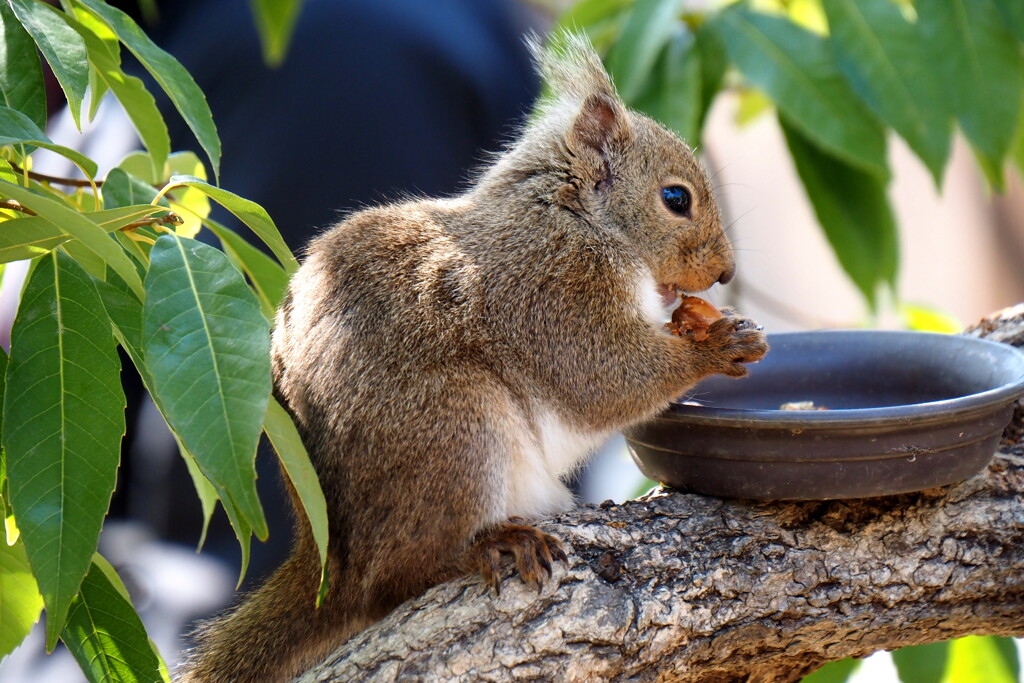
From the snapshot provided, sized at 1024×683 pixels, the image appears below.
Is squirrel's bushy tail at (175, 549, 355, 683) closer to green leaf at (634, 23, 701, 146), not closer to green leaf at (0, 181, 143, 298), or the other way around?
green leaf at (0, 181, 143, 298)

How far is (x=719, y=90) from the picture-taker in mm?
2254

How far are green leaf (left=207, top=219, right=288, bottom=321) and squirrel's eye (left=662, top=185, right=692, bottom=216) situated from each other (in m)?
0.69

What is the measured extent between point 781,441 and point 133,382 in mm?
1766

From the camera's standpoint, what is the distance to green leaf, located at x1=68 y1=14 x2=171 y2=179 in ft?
4.00

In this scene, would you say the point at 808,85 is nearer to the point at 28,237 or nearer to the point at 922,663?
the point at 922,663

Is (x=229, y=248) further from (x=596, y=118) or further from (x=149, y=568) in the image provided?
(x=149, y=568)

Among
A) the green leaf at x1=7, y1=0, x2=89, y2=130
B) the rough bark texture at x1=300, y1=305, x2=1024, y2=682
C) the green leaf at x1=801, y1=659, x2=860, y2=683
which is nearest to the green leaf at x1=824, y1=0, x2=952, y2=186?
the rough bark texture at x1=300, y1=305, x2=1024, y2=682

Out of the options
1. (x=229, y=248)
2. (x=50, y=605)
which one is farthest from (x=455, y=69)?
(x=50, y=605)

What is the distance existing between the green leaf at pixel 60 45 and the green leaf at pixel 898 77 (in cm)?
151

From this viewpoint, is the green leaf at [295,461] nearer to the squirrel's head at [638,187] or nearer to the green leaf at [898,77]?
the squirrel's head at [638,187]

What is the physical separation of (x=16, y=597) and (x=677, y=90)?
161 cm

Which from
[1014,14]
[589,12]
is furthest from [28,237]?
[1014,14]

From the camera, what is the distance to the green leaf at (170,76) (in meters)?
1.12

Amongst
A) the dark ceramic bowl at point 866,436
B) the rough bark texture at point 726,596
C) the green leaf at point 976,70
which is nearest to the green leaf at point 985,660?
the rough bark texture at point 726,596
